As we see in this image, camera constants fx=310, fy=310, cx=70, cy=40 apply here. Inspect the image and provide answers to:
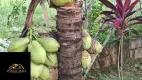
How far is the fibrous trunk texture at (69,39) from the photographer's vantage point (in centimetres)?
155

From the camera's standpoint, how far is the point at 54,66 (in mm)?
1608

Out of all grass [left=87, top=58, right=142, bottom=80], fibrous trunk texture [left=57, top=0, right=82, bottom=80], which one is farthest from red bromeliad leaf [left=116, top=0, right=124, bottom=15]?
grass [left=87, top=58, right=142, bottom=80]

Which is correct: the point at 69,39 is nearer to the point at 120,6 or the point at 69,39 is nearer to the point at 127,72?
the point at 120,6

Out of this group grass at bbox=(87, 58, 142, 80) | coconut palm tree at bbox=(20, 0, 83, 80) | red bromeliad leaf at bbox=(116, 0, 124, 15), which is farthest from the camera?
grass at bbox=(87, 58, 142, 80)

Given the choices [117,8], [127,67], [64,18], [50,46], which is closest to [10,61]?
[50,46]

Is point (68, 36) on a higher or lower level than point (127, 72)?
higher

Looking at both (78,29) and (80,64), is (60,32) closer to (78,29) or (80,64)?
(78,29)

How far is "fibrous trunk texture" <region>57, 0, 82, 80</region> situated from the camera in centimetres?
155

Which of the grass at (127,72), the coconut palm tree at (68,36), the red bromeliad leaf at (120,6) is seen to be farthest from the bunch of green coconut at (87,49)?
the grass at (127,72)

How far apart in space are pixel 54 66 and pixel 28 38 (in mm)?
199

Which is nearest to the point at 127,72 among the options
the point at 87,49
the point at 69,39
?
the point at 87,49

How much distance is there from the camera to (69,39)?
1562 millimetres

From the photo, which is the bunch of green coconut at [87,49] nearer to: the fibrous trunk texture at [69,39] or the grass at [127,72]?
the fibrous trunk texture at [69,39]

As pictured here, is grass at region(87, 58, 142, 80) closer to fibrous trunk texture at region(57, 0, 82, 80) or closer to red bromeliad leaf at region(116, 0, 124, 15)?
red bromeliad leaf at region(116, 0, 124, 15)
